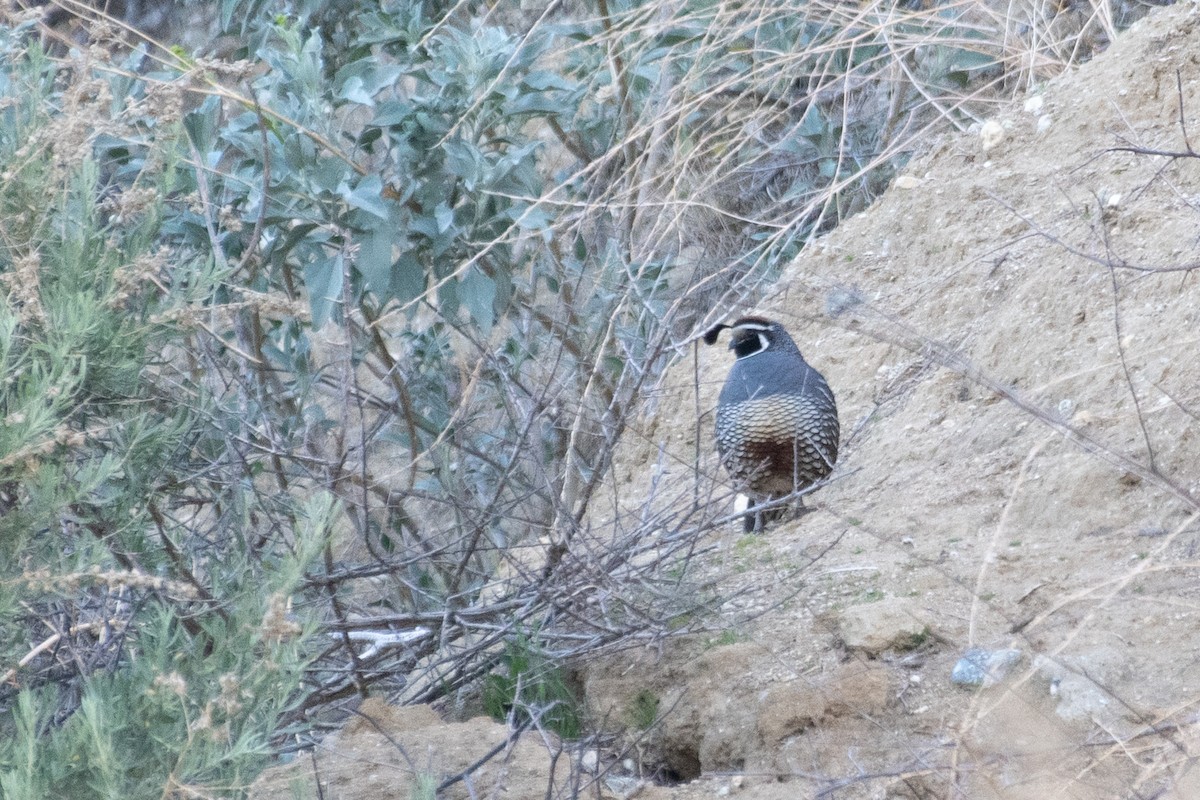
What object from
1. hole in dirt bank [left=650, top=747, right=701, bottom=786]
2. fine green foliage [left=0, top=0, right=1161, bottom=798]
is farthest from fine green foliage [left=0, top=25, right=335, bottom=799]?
hole in dirt bank [left=650, top=747, right=701, bottom=786]

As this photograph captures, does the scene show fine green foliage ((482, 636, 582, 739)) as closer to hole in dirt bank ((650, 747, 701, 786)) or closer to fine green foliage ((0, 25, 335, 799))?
hole in dirt bank ((650, 747, 701, 786))

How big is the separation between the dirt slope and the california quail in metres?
0.13

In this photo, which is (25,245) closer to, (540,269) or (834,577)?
(834,577)

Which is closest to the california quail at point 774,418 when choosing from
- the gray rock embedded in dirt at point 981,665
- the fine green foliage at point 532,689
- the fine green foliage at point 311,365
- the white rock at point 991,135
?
the fine green foliage at point 311,365

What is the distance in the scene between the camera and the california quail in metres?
4.02

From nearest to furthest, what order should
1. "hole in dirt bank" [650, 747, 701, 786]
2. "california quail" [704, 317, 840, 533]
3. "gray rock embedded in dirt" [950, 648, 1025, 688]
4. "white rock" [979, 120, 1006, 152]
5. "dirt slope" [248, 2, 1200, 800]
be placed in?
"dirt slope" [248, 2, 1200, 800] < "gray rock embedded in dirt" [950, 648, 1025, 688] < "hole in dirt bank" [650, 747, 701, 786] < "california quail" [704, 317, 840, 533] < "white rock" [979, 120, 1006, 152]

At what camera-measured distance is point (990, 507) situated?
3.39 metres

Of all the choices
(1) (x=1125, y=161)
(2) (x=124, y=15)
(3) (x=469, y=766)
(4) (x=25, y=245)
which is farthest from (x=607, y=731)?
(2) (x=124, y=15)

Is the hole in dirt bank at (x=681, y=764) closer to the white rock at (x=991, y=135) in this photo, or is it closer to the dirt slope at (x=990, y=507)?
the dirt slope at (x=990, y=507)

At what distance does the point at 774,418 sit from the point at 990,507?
→ 83cm

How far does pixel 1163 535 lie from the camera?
9.15 ft

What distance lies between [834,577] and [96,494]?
1.57 meters

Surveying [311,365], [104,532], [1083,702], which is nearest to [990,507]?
[1083,702]

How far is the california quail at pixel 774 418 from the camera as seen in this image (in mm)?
4020
